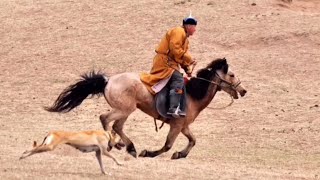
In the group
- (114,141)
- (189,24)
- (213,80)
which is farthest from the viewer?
(213,80)

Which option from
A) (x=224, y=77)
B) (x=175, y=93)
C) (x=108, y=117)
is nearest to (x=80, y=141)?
(x=108, y=117)

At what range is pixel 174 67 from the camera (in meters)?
14.2

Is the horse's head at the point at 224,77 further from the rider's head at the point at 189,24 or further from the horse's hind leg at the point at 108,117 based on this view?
the horse's hind leg at the point at 108,117

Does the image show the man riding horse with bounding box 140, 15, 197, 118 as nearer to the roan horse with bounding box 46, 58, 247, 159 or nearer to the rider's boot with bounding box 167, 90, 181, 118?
the rider's boot with bounding box 167, 90, 181, 118

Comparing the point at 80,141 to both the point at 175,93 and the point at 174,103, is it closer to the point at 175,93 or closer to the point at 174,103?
the point at 174,103

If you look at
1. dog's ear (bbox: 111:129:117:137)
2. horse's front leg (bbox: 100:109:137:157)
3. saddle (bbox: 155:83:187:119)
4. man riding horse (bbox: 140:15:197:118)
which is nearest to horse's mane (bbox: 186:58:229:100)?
man riding horse (bbox: 140:15:197:118)

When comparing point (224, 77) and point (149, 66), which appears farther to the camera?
point (149, 66)

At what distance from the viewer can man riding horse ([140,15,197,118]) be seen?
14.0 meters

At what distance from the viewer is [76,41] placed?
28.3 metres

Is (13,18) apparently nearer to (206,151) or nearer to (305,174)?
(206,151)

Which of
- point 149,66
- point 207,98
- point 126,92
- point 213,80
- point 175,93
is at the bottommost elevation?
point 149,66

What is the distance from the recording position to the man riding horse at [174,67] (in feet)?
45.8

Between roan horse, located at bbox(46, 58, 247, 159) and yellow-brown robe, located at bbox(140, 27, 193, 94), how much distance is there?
197 millimetres

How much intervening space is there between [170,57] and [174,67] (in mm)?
180
